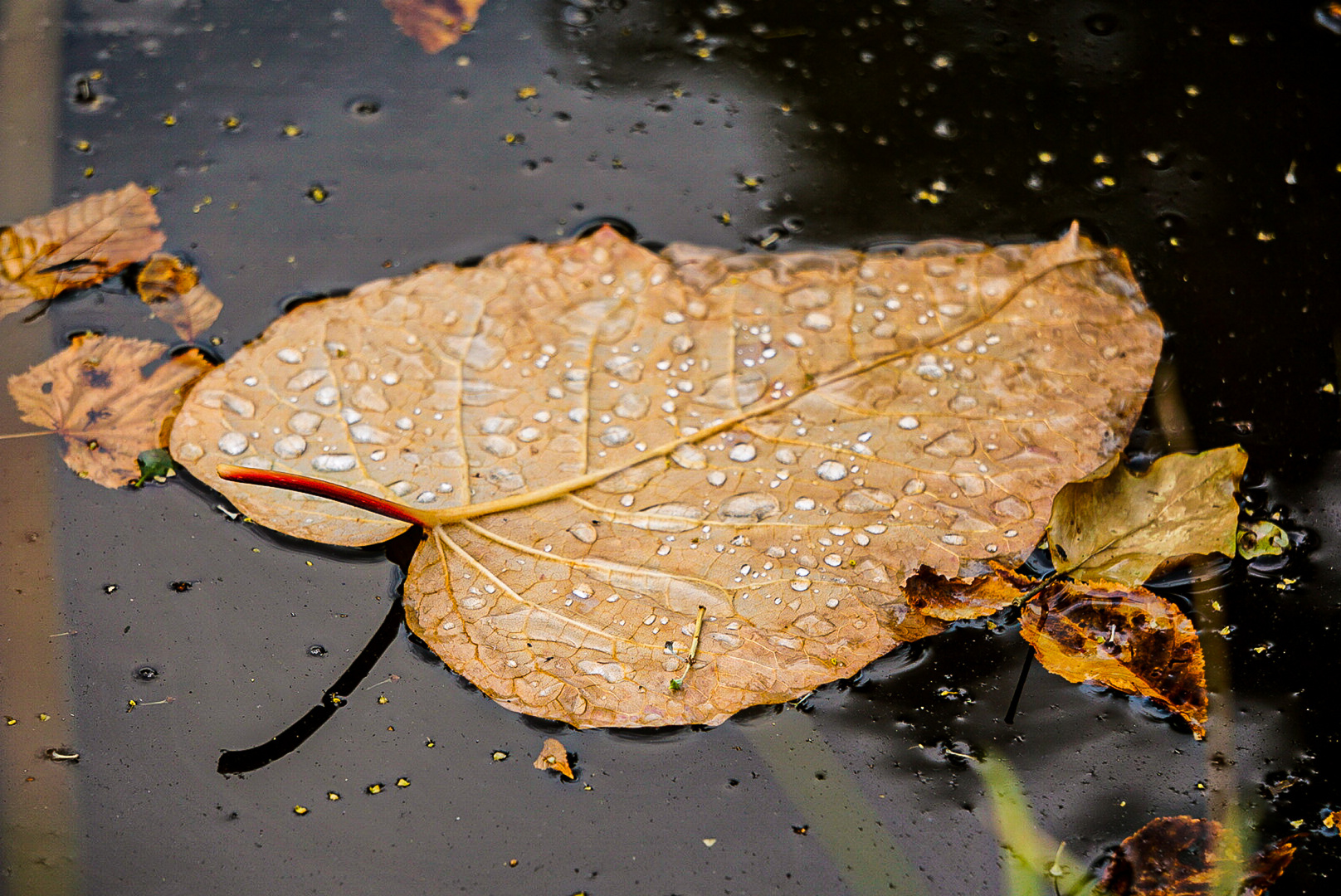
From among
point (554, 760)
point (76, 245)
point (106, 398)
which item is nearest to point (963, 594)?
point (554, 760)

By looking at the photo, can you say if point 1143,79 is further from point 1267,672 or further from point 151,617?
point 151,617

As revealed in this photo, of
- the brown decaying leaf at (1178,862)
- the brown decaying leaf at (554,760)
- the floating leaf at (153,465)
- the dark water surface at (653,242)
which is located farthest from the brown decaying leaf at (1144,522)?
the floating leaf at (153,465)

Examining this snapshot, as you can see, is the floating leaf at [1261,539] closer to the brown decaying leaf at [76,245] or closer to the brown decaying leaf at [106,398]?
the brown decaying leaf at [106,398]

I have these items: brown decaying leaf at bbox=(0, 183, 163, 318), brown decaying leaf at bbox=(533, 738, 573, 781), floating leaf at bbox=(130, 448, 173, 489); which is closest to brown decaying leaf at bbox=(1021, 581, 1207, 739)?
brown decaying leaf at bbox=(533, 738, 573, 781)

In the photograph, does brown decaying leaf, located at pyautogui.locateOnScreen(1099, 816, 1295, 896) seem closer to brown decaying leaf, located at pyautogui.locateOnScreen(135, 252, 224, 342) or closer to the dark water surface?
the dark water surface

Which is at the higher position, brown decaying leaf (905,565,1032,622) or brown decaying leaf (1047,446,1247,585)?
brown decaying leaf (1047,446,1247,585)

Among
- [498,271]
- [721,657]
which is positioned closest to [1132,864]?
[721,657]
